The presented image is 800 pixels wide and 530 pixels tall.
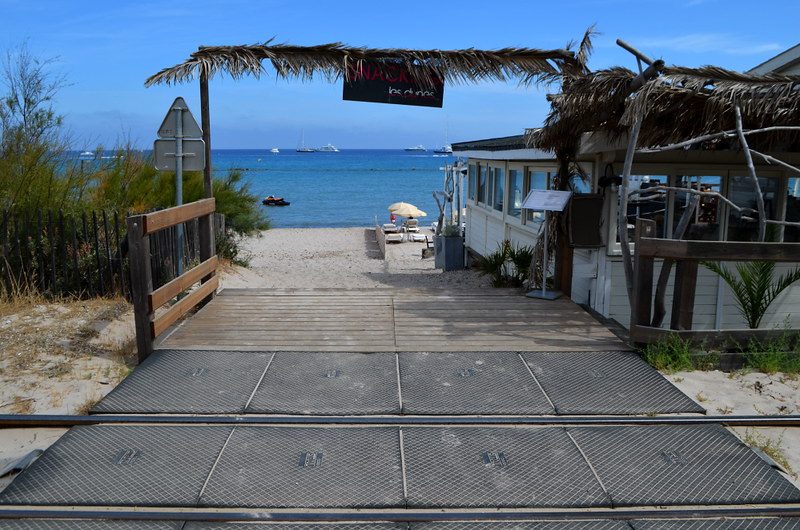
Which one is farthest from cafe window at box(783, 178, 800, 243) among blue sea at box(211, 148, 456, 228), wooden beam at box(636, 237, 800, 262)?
blue sea at box(211, 148, 456, 228)

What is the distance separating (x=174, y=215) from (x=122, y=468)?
124 inches

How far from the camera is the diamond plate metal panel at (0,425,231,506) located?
3.74 meters

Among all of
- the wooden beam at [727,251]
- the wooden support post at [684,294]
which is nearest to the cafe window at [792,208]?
the wooden beam at [727,251]

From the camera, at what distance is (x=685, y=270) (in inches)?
237

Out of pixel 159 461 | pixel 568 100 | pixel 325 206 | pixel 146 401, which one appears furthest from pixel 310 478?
pixel 325 206

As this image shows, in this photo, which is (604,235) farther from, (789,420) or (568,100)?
(789,420)

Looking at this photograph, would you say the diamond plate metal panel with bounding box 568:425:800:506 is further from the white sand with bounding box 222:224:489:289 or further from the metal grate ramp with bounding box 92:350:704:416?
the white sand with bounding box 222:224:489:289

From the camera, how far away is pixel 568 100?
7.53 metres

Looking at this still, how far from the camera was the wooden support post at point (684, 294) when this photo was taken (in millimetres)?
6020

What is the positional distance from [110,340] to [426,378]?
11.1 ft

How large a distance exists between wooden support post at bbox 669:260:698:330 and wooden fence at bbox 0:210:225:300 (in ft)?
17.5

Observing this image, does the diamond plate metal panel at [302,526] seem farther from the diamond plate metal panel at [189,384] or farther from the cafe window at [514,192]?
the cafe window at [514,192]

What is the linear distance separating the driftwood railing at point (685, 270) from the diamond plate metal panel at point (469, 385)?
122 cm

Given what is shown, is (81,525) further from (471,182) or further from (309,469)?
(471,182)
